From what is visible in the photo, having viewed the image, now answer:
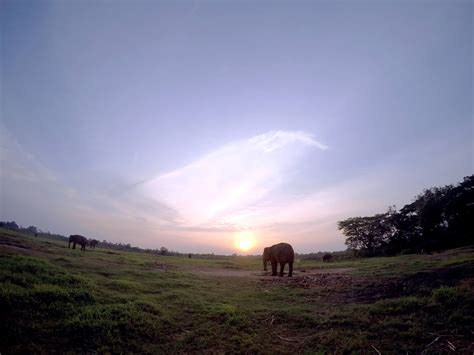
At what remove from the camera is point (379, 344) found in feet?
20.5

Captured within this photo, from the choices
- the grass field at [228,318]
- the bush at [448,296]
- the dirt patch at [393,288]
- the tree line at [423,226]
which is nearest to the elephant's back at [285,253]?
the dirt patch at [393,288]

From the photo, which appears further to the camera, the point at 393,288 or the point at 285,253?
the point at 285,253

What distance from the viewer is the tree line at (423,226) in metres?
34.1

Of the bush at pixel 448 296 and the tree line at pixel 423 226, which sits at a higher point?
the tree line at pixel 423 226

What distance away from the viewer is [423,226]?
39.1 meters

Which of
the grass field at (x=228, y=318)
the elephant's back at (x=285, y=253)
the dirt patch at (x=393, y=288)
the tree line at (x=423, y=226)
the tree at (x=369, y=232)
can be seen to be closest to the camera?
the grass field at (x=228, y=318)

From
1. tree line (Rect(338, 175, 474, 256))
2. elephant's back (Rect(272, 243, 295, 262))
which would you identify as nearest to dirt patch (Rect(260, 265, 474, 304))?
elephant's back (Rect(272, 243, 295, 262))

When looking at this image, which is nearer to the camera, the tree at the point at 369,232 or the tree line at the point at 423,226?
the tree line at the point at 423,226

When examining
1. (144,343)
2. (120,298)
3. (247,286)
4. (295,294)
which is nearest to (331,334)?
(144,343)

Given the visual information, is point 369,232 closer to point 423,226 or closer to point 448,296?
point 423,226

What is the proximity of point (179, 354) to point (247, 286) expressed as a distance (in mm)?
8867

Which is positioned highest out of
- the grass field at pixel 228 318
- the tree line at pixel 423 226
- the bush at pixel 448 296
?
the tree line at pixel 423 226

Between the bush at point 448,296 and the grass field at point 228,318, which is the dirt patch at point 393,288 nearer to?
the grass field at point 228,318

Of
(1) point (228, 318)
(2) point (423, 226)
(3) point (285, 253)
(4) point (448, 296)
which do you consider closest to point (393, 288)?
(4) point (448, 296)
